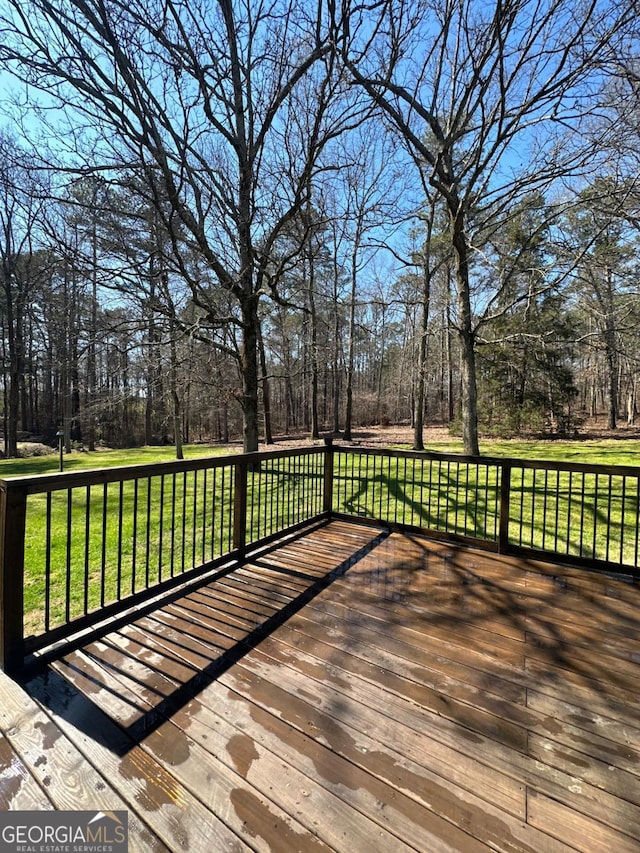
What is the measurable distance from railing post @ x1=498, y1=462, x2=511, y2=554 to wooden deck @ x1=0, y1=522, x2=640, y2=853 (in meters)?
0.79

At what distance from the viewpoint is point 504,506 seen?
337 cm

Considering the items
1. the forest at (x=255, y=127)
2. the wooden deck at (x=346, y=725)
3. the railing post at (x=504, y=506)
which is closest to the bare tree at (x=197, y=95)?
the forest at (x=255, y=127)

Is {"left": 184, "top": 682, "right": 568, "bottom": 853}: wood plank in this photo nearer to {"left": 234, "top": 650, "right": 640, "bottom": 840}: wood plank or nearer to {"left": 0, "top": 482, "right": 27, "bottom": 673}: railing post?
{"left": 234, "top": 650, "right": 640, "bottom": 840}: wood plank

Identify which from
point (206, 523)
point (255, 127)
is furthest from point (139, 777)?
point (255, 127)

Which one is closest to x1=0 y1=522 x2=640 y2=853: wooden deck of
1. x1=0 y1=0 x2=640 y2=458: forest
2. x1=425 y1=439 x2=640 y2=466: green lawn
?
x1=0 y1=0 x2=640 y2=458: forest

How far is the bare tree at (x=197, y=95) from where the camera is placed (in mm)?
4215

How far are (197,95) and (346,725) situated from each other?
263 inches

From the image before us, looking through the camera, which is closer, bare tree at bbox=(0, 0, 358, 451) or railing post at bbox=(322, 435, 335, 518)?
bare tree at bbox=(0, 0, 358, 451)

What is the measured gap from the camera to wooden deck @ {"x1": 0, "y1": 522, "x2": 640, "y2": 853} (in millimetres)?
1173

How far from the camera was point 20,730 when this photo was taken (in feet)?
4.90

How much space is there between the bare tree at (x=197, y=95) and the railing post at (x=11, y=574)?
421 cm

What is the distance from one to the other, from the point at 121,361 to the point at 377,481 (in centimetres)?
584

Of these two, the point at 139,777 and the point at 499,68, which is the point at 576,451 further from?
the point at 139,777

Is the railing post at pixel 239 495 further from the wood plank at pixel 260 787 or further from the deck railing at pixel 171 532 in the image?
the wood plank at pixel 260 787
